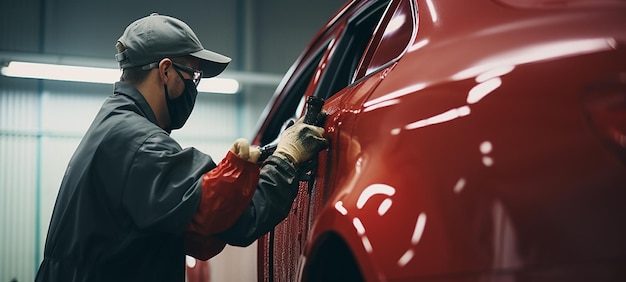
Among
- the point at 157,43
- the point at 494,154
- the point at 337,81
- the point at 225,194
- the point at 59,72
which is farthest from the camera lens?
the point at 59,72

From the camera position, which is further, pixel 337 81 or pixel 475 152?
pixel 337 81

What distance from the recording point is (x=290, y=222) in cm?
221

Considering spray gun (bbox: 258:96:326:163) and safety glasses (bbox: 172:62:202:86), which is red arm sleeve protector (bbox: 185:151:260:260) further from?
safety glasses (bbox: 172:62:202:86)

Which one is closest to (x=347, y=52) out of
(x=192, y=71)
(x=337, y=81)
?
(x=337, y=81)

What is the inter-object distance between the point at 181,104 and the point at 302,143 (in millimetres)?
663

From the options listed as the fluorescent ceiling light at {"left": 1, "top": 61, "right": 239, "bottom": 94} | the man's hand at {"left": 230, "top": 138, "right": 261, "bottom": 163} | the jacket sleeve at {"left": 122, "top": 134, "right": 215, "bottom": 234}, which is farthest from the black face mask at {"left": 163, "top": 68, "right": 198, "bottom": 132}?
the fluorescent ceiling light at {"left": 1, "top": 61, "right": 239, "bottom": 94}

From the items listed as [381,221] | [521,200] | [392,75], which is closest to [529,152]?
[521,200]

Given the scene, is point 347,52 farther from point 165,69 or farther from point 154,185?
point 154,185

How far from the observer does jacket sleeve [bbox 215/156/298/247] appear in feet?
6.58

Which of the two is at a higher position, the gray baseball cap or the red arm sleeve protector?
the gray baseball cap

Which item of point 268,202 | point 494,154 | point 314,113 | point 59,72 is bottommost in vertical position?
point 268,202

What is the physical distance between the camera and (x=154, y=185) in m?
1.93

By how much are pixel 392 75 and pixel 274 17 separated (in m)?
8.95

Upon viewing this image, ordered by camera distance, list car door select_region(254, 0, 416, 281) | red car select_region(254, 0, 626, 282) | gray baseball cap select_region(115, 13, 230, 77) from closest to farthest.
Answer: red car select_region(254, 0, 626, 282) → car door select_region(254, 0, 416, 281) → gray baseball cap select_region(115, 13, 230, 77)
